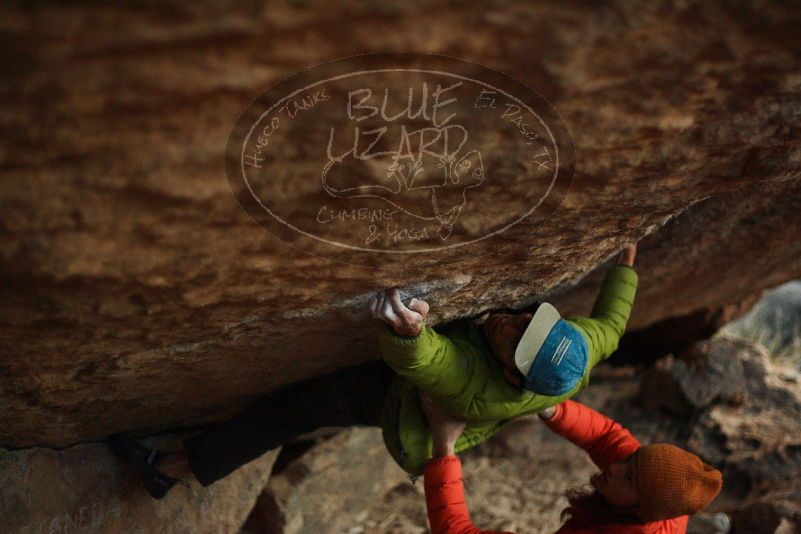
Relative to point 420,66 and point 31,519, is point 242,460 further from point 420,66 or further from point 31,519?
point 420,66

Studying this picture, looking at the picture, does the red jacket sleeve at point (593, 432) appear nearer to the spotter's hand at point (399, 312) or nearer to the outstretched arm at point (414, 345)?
the outstretched arm at point (414, 345)

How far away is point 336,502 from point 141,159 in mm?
2847

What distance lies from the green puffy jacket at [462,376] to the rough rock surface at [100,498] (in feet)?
3.22

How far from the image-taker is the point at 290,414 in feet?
9.32

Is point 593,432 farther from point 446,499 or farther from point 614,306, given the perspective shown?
point 446,499

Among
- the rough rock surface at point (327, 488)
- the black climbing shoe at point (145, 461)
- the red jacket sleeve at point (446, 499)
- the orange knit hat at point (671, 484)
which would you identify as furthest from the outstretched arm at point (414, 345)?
the rough rock surface at point (327, 488)

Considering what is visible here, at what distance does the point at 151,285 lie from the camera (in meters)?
1.62

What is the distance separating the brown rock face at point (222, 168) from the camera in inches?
45.7

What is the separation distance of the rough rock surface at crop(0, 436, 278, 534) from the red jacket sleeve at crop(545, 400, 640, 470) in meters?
1.45

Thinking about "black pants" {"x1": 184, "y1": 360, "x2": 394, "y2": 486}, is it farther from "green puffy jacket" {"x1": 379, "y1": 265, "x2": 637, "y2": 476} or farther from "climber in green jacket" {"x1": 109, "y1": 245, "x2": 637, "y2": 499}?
"green puffy jacket" {"x1": 379, "y1": 265, "x2": 637, "y2": 476}

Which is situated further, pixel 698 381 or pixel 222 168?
pixel 698 381

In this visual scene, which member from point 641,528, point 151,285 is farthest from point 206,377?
point 641,528

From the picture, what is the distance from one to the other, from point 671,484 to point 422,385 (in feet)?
2.99

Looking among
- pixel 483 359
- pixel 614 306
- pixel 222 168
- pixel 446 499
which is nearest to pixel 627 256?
pixel 614 306
